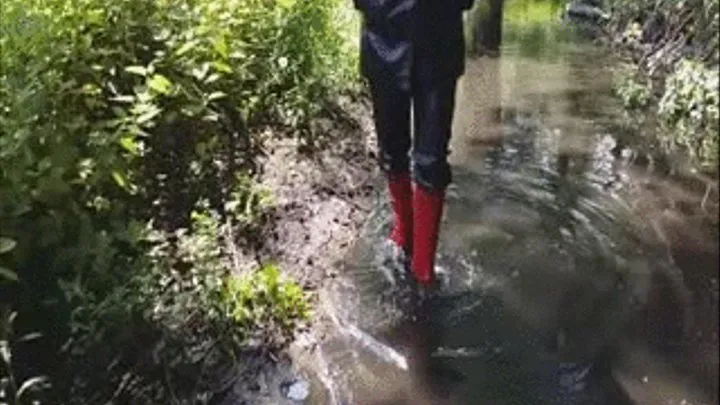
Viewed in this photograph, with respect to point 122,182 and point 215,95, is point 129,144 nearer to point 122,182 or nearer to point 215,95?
point 122,182

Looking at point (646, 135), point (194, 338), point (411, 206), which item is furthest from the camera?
point (646, 135)

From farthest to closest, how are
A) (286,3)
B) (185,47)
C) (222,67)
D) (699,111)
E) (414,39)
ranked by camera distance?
(286,3)
(222,67)
(185,47)
(414,39)
(699,111)

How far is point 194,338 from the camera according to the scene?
388cm

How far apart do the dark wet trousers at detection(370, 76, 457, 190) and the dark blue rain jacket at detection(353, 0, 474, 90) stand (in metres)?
0.06

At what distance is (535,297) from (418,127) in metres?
0.98

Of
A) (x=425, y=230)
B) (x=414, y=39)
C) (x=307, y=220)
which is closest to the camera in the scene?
(x=414, y=39)

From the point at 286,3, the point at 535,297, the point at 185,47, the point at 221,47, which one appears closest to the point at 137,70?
the point at 185,47

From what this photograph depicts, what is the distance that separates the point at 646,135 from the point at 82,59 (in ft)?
10.7

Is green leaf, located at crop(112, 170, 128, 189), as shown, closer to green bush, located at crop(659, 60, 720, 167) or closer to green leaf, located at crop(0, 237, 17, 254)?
green leaf, located at crop(0, 237, 17, 254)

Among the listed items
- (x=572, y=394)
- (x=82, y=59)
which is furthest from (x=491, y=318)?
(x=82, y=59)

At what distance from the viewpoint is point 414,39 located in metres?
4.19

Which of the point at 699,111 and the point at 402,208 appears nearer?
the point at 699,111

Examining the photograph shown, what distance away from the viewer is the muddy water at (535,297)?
3775 mm

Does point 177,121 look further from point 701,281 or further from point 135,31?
point 701,281
